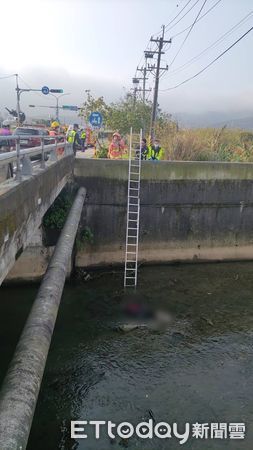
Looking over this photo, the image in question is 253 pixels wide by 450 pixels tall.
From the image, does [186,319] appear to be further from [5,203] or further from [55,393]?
[5,203]

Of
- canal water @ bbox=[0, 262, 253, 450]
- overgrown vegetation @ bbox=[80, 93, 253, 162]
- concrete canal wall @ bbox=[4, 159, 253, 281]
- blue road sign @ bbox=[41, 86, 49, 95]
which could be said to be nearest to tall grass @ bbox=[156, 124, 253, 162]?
overgrown vegetation @ bbox=[80, 93, 253, 162]

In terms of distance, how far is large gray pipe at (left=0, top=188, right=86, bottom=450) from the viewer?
3410 mm

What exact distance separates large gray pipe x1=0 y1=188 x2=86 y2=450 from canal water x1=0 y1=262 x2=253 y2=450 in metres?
2.92

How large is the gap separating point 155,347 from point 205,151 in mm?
12233

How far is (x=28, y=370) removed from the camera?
419cm

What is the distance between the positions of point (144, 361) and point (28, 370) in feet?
18.4

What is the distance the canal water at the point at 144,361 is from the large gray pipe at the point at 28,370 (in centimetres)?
292

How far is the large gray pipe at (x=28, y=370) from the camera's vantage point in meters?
3.41

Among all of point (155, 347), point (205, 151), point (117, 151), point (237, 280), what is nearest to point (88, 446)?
point (155, 347)

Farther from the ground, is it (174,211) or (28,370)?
(28,370)

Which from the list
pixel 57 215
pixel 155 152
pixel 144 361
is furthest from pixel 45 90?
pixel 144 361

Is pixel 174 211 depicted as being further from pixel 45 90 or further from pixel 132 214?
pixel 45 90

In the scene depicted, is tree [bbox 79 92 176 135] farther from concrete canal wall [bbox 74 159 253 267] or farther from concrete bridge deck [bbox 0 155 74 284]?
concrete bridge deck [bbox 0 155 74 284]

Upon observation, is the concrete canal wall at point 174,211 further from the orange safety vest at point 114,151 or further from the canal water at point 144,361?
the orange safety vest at point 114,151
